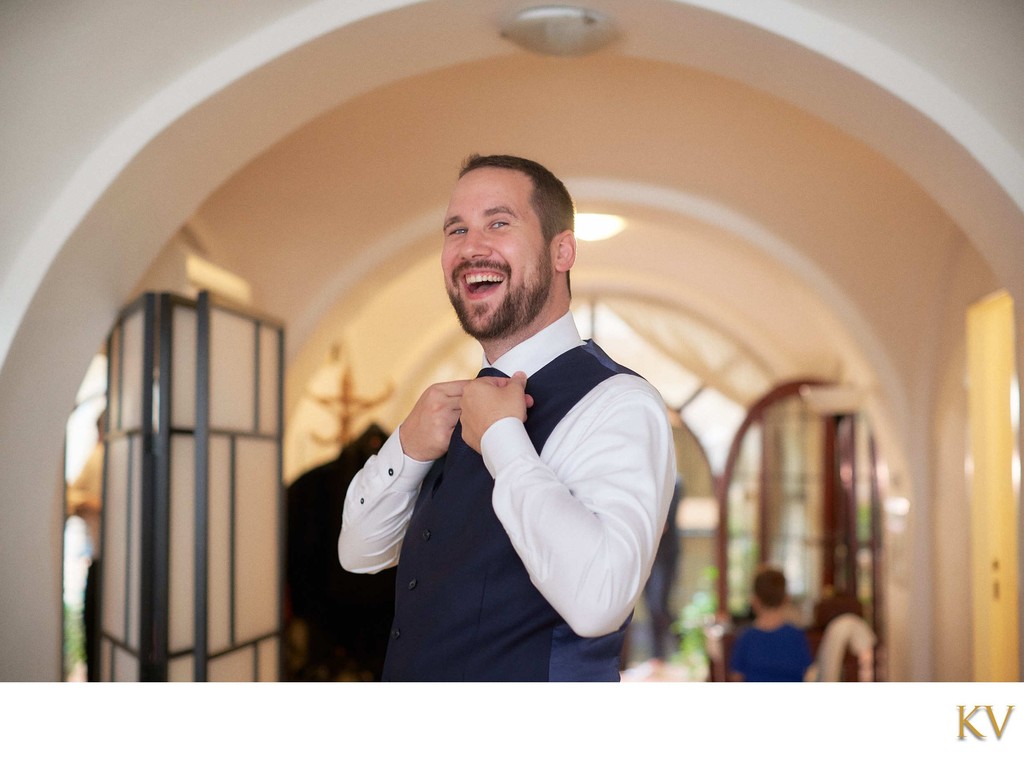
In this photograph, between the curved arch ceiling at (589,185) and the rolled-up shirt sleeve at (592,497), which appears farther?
the curved arch ceiling at (589,185)

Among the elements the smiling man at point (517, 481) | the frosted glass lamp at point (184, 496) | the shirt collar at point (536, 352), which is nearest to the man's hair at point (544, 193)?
the smiling man at point (517, 481)

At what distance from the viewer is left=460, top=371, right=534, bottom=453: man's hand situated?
1.46 m

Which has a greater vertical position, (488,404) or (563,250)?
(563,250)

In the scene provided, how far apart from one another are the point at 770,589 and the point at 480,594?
2.96m

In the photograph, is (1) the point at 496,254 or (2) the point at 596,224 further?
(2) the point at 596,224

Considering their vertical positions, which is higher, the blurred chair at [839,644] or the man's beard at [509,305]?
the man's beard at [509,305]

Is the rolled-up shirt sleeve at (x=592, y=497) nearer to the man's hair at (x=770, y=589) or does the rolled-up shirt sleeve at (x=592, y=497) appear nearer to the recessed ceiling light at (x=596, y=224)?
the man's hair at (x=770, y=589)

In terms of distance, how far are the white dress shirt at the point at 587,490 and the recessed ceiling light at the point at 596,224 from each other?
3.92m

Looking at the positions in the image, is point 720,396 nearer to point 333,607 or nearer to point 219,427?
point 333,607

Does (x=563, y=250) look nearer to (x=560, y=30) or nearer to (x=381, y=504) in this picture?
(x=381, y=504)

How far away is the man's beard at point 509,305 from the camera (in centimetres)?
164

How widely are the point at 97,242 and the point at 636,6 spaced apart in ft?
5.18

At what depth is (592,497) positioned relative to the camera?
1.40 m
